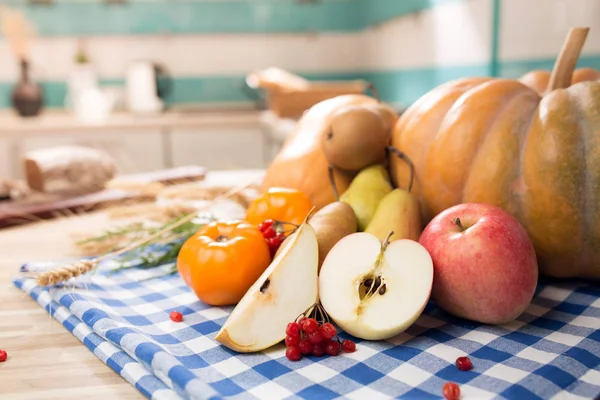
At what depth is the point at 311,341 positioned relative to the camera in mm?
696

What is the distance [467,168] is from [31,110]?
3.43 m

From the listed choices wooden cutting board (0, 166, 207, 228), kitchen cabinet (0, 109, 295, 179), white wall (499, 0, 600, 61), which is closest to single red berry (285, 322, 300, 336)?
wooden cutting board (0, 166, 207, 228)

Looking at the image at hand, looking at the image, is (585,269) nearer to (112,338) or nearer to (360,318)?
(360,318)

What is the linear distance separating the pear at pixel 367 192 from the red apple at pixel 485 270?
0.18 meters

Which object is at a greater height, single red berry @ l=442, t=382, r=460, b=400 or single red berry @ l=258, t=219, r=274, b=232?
single red berry @ l=258, t=219, r=274, b=232

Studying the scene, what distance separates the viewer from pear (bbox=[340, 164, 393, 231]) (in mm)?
975

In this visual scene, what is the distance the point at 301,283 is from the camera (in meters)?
0.77

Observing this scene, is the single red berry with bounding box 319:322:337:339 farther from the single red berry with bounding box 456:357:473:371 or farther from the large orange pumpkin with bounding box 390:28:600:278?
the large orange pumpkin with bounding box 390:28:600:278

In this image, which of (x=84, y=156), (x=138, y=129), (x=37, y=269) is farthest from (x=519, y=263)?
(x=138, y=129)

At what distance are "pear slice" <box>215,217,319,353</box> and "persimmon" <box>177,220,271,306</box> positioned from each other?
0.09 meters

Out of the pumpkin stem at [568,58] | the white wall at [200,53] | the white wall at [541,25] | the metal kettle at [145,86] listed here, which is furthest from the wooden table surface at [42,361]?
the white wall at [200,53]

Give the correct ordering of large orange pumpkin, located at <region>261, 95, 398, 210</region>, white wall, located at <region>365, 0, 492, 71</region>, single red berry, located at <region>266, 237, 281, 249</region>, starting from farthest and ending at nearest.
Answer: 1. white wall, located at <region>365, 0, 492, 71</region>
2. large orange pumpkin, located at <region>261, 95, 398, 210</region>
3. single red berry, located at <region>266, 237, 281, 249</region>

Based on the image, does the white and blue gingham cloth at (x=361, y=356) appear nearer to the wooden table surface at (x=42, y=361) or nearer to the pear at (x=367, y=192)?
the wooden table surface at (x=42, y=361)

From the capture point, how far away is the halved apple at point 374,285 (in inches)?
28.7
